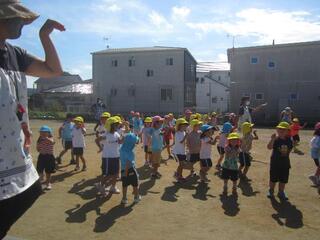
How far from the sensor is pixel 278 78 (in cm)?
3469

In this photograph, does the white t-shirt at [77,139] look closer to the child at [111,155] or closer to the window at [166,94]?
the child at [111,155]

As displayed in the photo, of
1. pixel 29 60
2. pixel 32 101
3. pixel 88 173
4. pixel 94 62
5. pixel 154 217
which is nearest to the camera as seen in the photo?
pixel 29 60

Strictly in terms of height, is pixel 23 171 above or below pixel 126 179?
above

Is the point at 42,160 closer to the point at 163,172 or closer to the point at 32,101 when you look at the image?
the point at 163,172

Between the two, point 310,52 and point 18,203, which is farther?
point 310,52

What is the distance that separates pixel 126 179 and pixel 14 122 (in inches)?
225

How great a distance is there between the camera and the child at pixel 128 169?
299 inches

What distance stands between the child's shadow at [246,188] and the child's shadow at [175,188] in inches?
43.4

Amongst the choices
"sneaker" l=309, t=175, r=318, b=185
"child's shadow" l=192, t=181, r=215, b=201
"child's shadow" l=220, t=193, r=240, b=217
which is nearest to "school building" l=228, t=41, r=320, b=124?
"sneaker" l=309, t=175, r=318, b=185

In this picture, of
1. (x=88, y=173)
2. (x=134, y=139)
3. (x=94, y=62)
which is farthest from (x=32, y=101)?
(x=134, y=139)

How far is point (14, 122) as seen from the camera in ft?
6.57

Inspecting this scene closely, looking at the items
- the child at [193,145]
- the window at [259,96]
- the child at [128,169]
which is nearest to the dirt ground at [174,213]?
the child at [128,169]

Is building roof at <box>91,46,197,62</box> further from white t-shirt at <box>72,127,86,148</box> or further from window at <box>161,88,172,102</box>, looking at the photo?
white t-shirt at <box>72,127,86,148</box>

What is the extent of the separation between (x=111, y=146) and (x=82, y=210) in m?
Answer: 1.74
